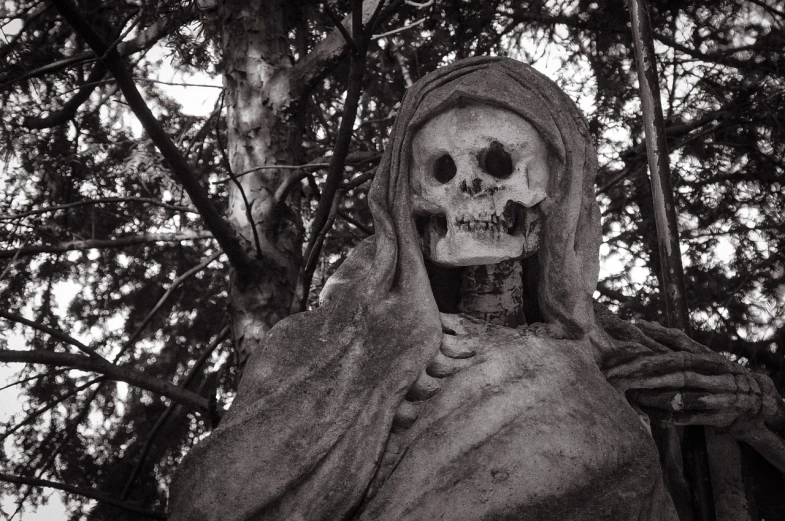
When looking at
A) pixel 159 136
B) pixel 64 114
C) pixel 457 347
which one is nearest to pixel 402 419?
pixel 457 347

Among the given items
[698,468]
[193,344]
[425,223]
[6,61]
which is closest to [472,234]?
[425,223]

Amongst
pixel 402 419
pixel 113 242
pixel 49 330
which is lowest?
pixel 402 419

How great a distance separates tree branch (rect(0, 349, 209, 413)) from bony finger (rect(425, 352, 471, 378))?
172 centimetres

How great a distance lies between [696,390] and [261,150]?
9.29 feet

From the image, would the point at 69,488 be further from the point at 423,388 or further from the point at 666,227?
the point at 666,227

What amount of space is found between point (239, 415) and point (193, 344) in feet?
14.9

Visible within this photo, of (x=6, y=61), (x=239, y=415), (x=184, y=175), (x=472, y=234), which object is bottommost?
(x=239, y=415)

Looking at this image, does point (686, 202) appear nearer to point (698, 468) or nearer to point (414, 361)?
point (698, 468)

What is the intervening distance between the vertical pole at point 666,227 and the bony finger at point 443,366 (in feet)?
2.88

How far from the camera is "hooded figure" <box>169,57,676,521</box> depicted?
8.22 ft

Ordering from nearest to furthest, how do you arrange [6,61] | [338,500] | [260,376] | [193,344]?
[338,500] → [260,376] → [6,61] → [193,344]

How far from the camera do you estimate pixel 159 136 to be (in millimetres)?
3732

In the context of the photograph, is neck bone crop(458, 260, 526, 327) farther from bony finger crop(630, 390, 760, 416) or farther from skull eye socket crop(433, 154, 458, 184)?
bony finger crop(630, 390, 760, 416)

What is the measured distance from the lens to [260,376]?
2715 millimetres
